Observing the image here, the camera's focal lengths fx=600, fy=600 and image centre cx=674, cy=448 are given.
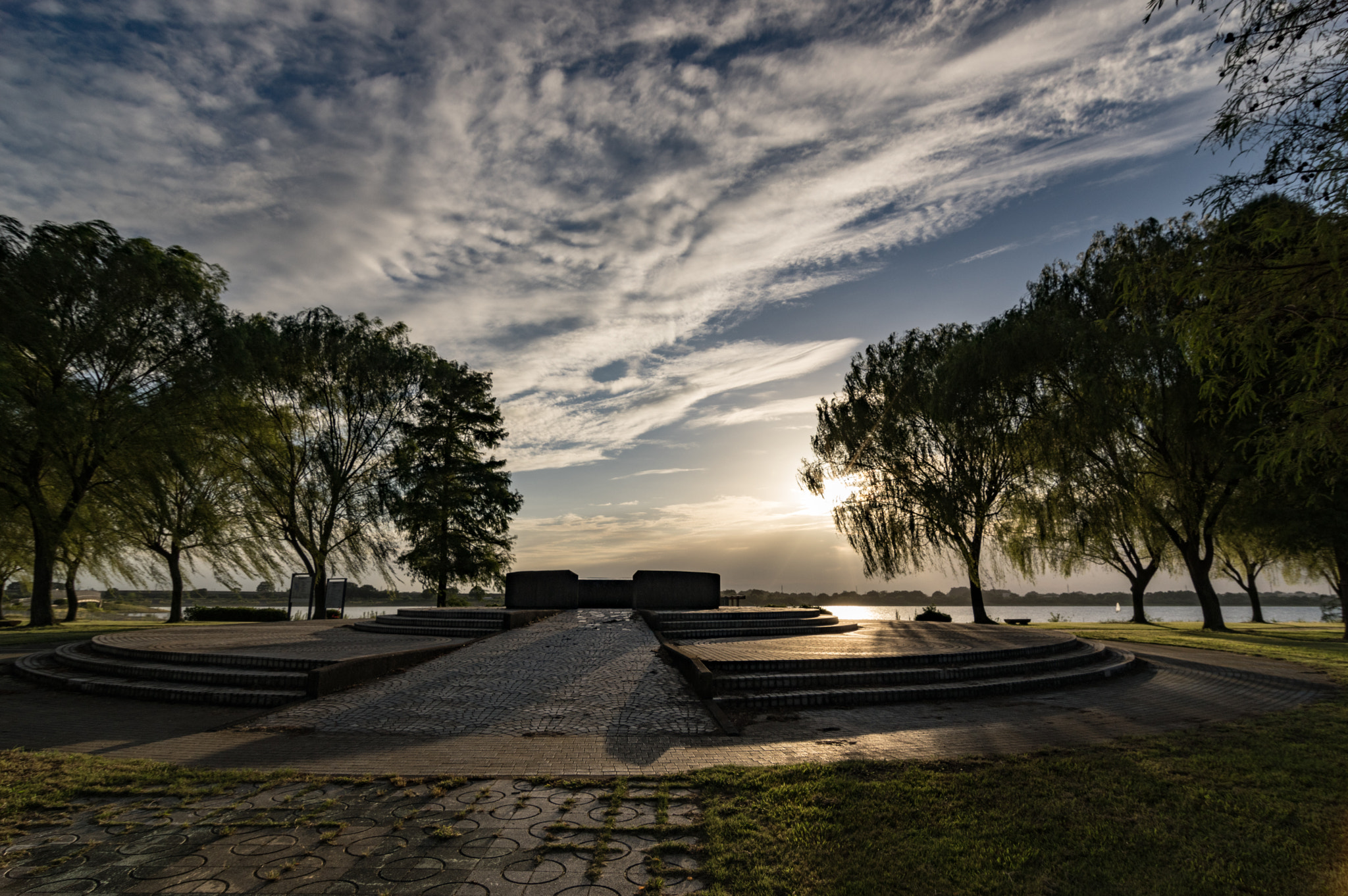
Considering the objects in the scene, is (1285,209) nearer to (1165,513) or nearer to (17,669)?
(17,669)

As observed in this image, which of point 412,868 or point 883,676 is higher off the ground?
point 412,868

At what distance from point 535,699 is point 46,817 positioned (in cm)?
471

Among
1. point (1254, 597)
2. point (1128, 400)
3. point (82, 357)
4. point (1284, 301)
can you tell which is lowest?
point (1254, 597)

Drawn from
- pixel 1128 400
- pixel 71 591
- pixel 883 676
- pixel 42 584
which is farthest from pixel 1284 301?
pixel 71 591

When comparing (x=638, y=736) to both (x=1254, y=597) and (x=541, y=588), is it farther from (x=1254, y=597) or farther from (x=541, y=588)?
(x=1254, y=597)

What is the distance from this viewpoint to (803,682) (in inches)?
345

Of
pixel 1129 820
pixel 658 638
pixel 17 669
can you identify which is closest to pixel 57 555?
pixel 17 669

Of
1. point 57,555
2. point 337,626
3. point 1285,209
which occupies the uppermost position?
point 1285,209

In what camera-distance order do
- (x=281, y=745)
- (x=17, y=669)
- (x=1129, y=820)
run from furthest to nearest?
(x=17, y=669)
(x=281, y=745)
(x=1129, y=820)

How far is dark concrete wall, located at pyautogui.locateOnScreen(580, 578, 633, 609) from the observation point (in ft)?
73.8

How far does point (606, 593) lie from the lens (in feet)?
74.0

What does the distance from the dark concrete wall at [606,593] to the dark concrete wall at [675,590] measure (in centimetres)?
304

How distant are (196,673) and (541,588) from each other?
10.9 meters

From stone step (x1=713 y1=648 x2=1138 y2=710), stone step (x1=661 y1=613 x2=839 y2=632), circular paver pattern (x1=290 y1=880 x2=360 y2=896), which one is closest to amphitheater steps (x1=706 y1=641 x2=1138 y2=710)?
stone step (x1=713 y1=648 x2=1138 y2=710)
